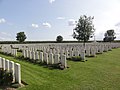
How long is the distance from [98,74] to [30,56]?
7019mm

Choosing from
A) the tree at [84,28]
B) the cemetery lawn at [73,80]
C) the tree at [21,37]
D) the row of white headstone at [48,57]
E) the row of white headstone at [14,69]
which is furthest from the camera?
the tree at [21,37]

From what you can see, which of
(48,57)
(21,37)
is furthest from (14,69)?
(21,37)

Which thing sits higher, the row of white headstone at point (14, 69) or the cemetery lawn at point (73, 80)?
the row of white headstone at point (14, 69)

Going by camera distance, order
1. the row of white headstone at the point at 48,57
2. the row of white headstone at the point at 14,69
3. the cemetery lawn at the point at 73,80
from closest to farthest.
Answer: the cemetery lawn at the point at 73,80 < the row of white headstone at the point at 14,69 < the row of white headstone at the point at 48,57

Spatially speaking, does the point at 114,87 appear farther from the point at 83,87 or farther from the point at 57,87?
the point at 57,87

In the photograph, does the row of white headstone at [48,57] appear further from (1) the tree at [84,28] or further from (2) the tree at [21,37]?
(2) the tree at [21,37]

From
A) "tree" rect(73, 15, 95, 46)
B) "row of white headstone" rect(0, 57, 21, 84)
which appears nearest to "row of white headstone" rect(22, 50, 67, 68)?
"row of white headstone" rect(0, 57, 21, 84)

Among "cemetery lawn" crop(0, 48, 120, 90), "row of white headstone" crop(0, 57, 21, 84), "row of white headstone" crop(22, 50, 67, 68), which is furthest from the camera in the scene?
"row of white headstone" crop(22, 50, 67, 68)

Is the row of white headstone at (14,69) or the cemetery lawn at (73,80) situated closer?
the cemetery lawn at (73,80)

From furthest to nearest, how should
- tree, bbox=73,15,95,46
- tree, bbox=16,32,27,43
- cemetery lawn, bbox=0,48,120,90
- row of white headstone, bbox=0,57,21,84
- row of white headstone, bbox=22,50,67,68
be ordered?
1. tree, bbox=16,32,27,43
2. tree, bbox=73,15,95,46
3. row of white headstone, bbox=22,50,67,68
4. row of white headstone, bbox=0,57,21,84
5. cemetery lawn, bbox=0,48,120,90

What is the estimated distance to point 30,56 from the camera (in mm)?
16594

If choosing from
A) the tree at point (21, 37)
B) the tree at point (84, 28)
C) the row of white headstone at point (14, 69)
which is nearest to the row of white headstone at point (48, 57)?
the row of white headstone at point (14, 69)

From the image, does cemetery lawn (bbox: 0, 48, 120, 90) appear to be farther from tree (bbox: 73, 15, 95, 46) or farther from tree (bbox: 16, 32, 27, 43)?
tree (bbox: 16, 32, 27, 43)

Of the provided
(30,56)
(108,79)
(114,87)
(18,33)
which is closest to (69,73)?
(108,79)
